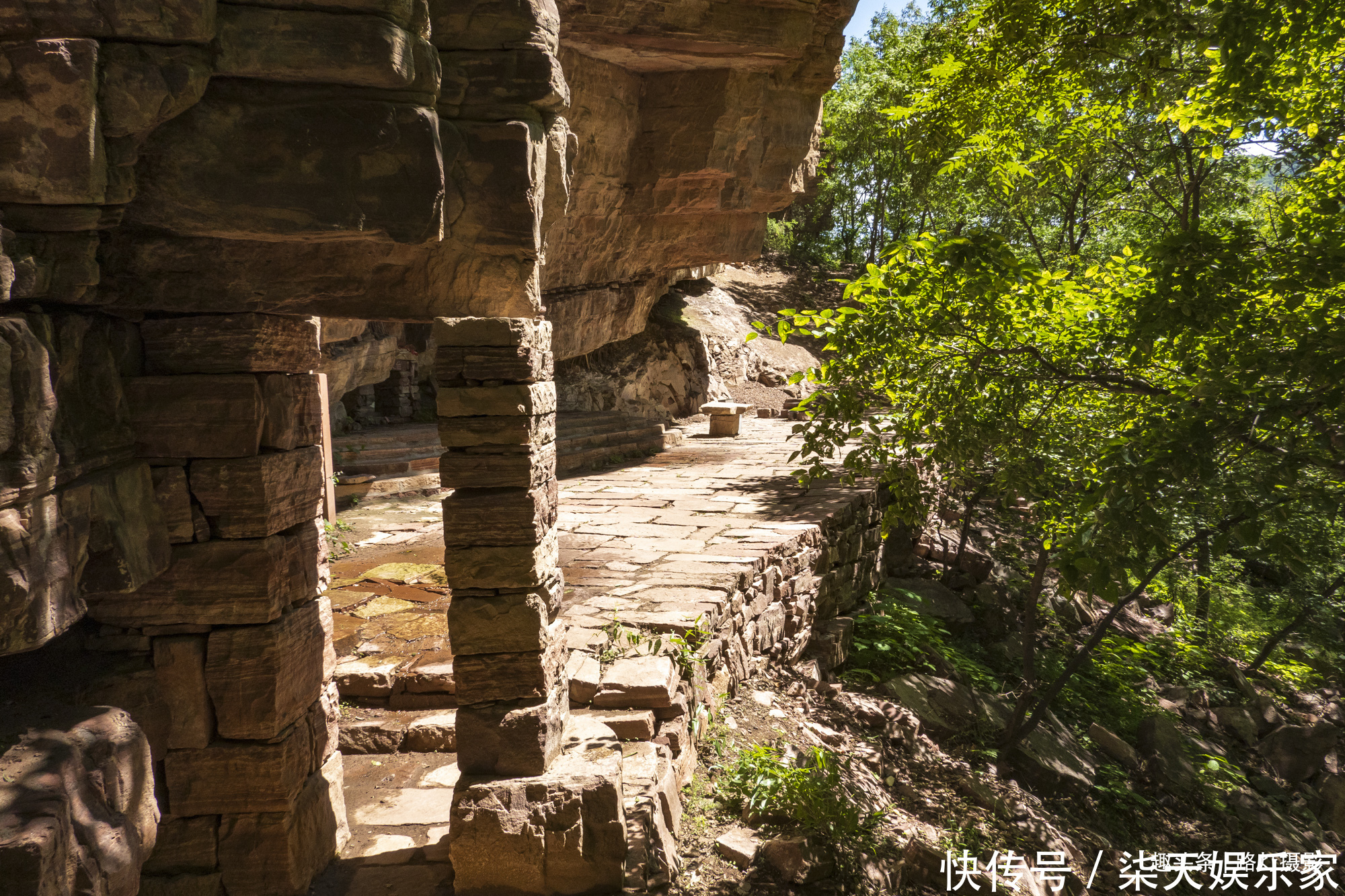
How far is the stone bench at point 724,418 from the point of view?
15.2 metres

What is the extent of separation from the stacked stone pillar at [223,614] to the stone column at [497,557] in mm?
674

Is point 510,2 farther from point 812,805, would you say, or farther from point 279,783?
point 812,805

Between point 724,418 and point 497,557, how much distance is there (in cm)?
1185

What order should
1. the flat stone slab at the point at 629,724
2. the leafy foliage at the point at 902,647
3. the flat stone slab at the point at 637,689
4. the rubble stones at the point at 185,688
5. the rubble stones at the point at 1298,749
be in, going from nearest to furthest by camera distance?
1. the rubble stones at the point at 185,688
2. the flat stone slab at the point at 629,724
3. the flat stone slab at the point at 637,689
4. the leafy foliage at the point at 902,647
5. the rubble stones at the point at 1298,749

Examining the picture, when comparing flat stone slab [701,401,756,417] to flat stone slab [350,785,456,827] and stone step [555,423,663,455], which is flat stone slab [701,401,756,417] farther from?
flat stone slab [350,785,456,827]

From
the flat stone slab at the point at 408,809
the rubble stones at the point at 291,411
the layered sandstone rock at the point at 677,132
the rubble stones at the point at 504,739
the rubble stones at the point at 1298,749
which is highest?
the layered sandstone rock at the point at 677,132

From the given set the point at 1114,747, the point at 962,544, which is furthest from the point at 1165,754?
the point at 962,544

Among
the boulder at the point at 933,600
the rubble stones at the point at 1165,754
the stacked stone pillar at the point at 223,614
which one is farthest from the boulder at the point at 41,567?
the rubble stones at the point at 1165,754

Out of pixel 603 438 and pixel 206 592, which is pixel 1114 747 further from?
pixel 206 592

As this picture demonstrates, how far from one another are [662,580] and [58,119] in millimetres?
4811

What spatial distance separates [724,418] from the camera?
15297mm

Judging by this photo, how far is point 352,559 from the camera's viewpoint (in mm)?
7301

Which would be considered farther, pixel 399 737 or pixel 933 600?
pixel 933 600

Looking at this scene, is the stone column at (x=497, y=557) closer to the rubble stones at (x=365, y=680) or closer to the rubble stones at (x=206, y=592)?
the rubble stones at (x=206, y=592)
